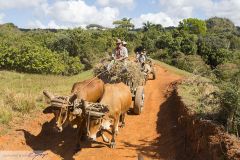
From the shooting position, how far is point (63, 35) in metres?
52.3

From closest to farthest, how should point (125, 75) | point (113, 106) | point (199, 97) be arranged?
point (113, 106) < point (125, 75) < point (199, 97)

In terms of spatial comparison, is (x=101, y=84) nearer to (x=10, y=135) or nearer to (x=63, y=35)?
(x=10, y=135)

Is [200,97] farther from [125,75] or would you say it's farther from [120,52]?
[120,52]

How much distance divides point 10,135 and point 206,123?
5793 mm

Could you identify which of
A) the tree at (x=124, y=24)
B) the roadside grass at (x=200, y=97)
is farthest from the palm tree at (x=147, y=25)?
the roadside grass at (x=200, y=97)

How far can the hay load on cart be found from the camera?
564 inches

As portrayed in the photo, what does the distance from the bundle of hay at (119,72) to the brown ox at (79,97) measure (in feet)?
7.64

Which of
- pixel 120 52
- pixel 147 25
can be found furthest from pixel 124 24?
pixel 120 52

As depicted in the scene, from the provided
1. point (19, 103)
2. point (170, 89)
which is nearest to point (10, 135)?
point (19, 103)

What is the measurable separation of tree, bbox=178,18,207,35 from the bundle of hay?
5377cm

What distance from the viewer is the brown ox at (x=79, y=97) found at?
10.1 metres

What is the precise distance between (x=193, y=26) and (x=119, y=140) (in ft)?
208

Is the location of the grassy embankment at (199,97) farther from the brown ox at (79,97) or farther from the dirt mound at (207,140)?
the brown ox at (79,97)

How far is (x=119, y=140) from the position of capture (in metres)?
12.5
